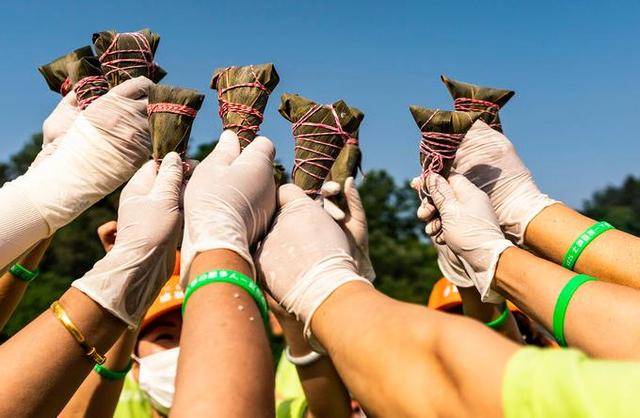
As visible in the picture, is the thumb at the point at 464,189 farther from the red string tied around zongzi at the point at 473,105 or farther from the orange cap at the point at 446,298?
the orange cap at the point at 446,298

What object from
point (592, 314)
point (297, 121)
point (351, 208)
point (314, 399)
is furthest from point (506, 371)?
point (314, 399)

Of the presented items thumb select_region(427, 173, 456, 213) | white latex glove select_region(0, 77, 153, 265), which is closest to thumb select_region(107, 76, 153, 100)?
white latex glove select_region(0, 77, 153, 265)

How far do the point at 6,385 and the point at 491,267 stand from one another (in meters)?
1.94

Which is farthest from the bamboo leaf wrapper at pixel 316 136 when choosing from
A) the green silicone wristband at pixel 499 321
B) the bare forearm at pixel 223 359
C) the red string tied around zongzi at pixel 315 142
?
the green silicone wristband at pixel 499 321

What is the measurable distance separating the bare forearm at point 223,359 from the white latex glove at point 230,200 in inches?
13.1

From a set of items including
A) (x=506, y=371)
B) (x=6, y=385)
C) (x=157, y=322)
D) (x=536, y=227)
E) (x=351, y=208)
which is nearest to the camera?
(x=506, y=371)

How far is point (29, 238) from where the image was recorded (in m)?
2.86

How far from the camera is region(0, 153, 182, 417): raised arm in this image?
7.53 ft

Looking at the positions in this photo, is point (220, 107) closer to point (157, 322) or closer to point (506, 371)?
point (506, 371)

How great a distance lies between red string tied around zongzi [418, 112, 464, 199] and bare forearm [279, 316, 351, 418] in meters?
1.19

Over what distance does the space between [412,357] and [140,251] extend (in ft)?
4.55

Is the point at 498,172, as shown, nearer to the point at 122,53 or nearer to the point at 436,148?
the point at 436,148

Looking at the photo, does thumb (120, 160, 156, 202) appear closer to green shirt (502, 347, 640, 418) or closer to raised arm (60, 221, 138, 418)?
raised arm (60, 221, 138, 418)

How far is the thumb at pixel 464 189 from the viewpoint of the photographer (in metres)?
3.28
